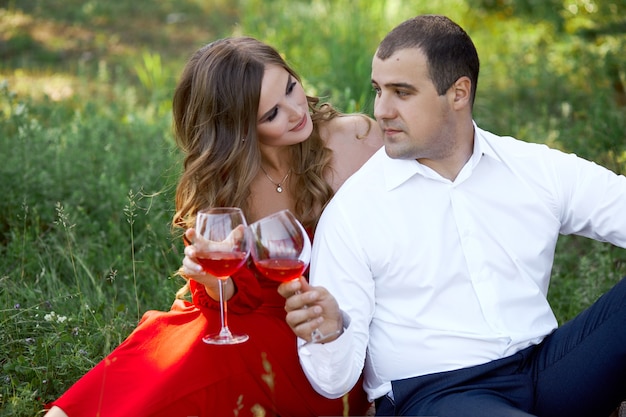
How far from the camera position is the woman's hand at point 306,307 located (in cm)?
249

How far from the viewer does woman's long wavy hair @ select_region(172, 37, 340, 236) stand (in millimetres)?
3482

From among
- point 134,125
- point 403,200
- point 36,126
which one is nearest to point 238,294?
point 403,200

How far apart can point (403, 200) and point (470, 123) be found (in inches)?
15.6

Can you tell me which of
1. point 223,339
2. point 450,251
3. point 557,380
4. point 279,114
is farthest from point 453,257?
point 279,114

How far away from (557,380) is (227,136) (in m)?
1.54

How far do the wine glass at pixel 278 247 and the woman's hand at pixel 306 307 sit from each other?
0.04 m

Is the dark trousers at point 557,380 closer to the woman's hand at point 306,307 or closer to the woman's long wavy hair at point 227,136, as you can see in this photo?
the woman's hand at point 306,307

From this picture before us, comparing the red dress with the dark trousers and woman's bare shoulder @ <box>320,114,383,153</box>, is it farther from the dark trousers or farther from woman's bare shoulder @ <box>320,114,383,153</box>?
woman's bare shoulder @ <box>320,114,383,153</box>

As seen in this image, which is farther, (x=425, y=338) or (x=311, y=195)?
(x=311, y=195)

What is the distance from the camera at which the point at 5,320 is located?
148 inches

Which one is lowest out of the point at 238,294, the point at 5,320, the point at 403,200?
the point at 5,320

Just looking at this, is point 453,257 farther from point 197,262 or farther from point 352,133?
point 352,133

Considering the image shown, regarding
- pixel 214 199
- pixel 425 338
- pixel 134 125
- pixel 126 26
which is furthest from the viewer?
pixel 126 26

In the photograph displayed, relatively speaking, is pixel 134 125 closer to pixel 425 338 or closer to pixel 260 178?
pixel 260 178
